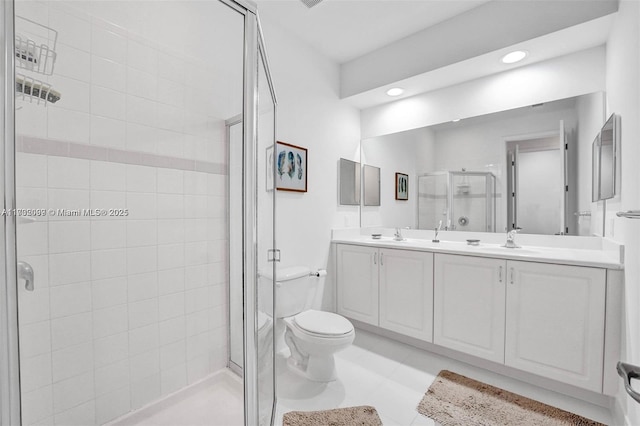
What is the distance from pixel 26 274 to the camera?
81 cm

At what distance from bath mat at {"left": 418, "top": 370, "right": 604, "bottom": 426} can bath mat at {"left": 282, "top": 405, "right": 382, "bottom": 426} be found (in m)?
0.29

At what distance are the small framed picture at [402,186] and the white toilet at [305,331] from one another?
134 centimetres

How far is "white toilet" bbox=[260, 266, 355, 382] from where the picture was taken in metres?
1.74

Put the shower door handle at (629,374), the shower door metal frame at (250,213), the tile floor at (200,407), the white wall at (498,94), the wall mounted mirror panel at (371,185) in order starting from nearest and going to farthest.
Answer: the shower door handle at (629,374) < the shower door metal frame at (250,213) < the tile floor at (200,407) < the white wall at (498,94) < the wall mounted mirror panel at (371,185)

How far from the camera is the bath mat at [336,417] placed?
57.9 inches

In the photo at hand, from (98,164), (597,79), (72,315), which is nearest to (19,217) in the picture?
(98,164)

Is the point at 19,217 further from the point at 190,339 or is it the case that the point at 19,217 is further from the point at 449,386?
the point at 449,386

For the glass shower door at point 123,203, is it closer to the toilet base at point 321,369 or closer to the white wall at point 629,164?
the toilet base at point 321,369

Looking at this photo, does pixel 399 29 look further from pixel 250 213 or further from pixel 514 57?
pixel 250 213

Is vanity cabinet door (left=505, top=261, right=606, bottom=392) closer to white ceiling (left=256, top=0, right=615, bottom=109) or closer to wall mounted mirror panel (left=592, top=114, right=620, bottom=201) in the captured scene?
wall mounted mirror panel (left=592, top=114, right=620, bottom=201)

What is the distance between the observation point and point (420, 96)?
2.74 meters

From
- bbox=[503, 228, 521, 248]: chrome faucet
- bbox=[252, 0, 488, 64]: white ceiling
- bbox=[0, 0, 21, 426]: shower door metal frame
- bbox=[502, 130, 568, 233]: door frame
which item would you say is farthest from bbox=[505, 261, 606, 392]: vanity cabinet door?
bbox=[0, 0, 21, 426]: shower door metal frame

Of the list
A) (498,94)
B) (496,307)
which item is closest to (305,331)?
(496,307)

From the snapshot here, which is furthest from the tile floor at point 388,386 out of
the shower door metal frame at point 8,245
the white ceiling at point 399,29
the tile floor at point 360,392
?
→ the white ceiling at point 399,29
